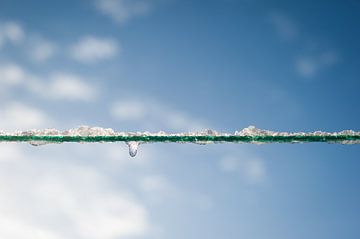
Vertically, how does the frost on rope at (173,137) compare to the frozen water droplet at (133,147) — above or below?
above

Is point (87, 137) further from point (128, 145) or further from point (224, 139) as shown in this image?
point (224, 139)

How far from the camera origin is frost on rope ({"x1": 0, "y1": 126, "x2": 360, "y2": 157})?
231 centimetres

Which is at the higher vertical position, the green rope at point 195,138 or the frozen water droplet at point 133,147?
the green rope at point 195,138

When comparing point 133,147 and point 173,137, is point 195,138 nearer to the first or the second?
point 173,137

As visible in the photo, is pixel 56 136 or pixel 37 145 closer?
pixel 56 136

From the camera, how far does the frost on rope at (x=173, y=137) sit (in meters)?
2.31

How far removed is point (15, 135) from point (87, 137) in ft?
1.42

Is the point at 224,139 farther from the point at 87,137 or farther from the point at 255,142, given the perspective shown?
the point at 87,137

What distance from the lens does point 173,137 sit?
7.57 ft

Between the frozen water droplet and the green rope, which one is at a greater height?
the green rope

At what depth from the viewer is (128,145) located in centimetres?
243

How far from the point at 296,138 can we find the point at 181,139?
64 cm

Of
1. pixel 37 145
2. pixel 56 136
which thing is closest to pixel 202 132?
pixel 56 136

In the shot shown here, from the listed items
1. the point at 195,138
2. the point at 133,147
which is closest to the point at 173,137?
the point at 195,138
